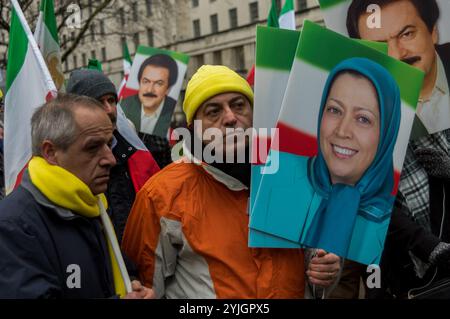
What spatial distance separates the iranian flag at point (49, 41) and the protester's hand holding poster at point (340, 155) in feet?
5.78

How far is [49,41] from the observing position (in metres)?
3.43

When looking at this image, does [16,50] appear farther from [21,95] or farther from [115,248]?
[115,248]

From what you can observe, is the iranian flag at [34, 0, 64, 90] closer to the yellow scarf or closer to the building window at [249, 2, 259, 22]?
the yellow scarf

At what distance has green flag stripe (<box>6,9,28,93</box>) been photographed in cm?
289

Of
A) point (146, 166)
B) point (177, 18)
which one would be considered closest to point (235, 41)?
point (177, 18)

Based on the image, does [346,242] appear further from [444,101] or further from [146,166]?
[146,166]

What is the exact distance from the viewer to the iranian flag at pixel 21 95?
2734mm

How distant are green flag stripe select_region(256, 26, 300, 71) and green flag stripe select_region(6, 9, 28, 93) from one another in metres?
1.31

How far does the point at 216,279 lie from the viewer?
6.95ft

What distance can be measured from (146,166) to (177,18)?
42.4 meters

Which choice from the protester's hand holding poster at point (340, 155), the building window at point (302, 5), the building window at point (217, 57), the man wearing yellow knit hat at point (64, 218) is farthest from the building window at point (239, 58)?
the man wearing yellow knit hat at point (64, 218)

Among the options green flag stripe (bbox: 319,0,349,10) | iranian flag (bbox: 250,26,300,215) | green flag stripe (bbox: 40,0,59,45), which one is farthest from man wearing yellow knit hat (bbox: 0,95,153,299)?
green flag stripe (bbox: 40,0,59,45)

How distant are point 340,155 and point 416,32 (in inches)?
30.4

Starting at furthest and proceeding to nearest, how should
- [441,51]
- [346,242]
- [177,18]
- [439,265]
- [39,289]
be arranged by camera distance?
[177,18]
[441,51]
[439,265]
[346,242]
[39,289]
